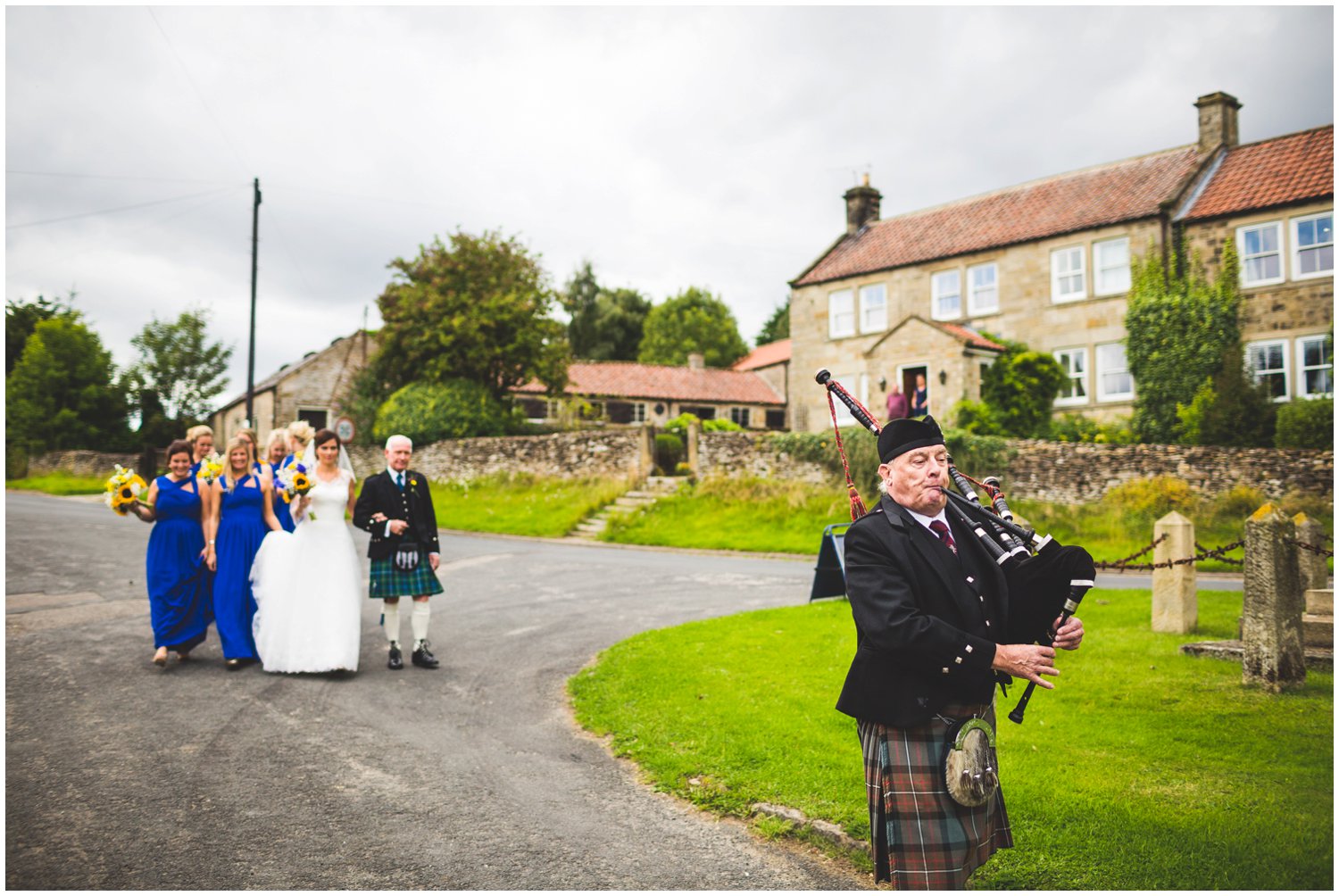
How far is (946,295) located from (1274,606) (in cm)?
2673

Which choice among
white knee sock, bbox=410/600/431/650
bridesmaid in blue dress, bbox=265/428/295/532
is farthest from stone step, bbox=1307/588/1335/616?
bridesmaid in blue dress, bbox=265/428/295/532

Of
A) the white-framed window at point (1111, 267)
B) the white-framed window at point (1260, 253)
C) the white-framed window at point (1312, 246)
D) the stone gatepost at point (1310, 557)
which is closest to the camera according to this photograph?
the stone gatepost at point (1310, 557)

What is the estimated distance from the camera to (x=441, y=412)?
108 feet

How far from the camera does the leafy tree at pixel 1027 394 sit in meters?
28.5

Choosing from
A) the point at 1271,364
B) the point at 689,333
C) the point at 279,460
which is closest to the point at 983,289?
the point at 1271,364

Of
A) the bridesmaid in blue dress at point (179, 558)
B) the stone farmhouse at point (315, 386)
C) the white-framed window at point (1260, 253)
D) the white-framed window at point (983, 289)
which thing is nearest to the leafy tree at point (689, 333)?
the stone farmhouse at point (315, 386)

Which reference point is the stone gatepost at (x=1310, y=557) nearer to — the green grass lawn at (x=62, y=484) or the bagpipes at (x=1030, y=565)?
the bagpipes at (x=1030, y=565)

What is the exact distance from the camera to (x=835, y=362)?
35.3m

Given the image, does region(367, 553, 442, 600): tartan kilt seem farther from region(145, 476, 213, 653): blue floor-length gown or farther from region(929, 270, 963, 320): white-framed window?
region(929, 270, 963, 320): white-framed window

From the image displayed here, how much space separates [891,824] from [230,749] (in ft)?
16.3

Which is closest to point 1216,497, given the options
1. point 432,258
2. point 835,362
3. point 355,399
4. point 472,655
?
point 835,362

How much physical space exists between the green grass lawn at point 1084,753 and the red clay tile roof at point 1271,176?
21197 millimetres

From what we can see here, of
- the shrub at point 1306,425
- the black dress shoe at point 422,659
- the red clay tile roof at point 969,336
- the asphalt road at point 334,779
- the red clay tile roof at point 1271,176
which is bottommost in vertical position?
the asphalt road at point 334,779

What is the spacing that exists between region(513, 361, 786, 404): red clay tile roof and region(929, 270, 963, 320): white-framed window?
15373 millimetres
